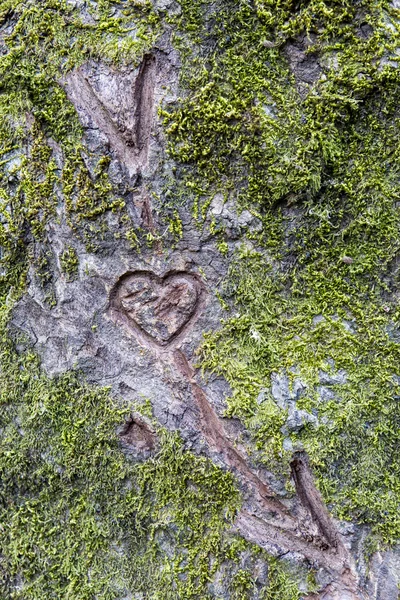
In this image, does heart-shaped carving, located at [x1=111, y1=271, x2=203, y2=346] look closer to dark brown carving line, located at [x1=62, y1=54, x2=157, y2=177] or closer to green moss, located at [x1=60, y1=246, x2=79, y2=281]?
green moss, located at [x1=60, y1=246, x2=79, y2=281]

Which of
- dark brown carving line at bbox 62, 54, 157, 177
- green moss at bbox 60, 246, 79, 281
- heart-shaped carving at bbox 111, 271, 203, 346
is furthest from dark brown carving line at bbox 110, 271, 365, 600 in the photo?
dark brown carving line at bbox 62, 54, 157, 177

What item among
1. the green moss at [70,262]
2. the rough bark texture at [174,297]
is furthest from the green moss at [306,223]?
the green moss at [70,262]

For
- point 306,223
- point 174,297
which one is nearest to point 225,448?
point 174,297

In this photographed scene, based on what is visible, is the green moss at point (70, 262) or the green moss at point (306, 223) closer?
the green moss at point (306, 223)

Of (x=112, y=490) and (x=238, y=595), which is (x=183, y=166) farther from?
(x=238, y=595)

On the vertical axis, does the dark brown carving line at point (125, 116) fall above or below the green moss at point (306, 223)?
above

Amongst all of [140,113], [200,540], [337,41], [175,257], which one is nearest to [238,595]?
[200,540]

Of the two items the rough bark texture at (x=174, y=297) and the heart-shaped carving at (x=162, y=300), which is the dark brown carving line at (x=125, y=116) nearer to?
the rough bark texture at (x=174, y=297)

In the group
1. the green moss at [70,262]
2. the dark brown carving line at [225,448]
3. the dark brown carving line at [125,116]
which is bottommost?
the dark brown carving line at [225,448]
